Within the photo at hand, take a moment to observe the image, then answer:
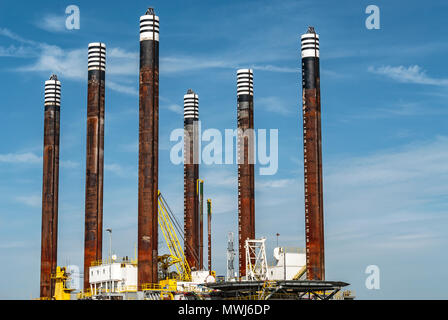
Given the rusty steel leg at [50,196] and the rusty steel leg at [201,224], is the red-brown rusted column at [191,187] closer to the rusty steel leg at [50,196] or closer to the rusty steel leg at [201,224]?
the rusty steel leg at [201,224]

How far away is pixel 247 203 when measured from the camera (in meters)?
135

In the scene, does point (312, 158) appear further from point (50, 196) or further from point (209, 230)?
point (50, 196)

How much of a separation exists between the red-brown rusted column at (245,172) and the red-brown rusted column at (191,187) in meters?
8.85

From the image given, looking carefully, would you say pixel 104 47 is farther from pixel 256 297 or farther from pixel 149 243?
pixel 256 297

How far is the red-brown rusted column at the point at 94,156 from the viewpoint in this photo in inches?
5005

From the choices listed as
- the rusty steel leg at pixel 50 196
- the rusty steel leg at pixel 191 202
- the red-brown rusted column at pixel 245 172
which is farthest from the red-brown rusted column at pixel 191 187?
the rusty steel leg at pixel 50 196

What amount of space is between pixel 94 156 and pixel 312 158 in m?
32.5

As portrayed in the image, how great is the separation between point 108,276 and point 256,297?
882 inches

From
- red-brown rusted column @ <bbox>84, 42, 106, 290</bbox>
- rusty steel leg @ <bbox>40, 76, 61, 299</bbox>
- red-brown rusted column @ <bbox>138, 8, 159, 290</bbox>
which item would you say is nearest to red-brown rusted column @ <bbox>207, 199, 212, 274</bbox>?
red-brown rusted column @ <bbox>84, 42, 106, 290</bbox>

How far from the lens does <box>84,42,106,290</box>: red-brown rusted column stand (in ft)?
417

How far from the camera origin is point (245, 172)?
136 meters

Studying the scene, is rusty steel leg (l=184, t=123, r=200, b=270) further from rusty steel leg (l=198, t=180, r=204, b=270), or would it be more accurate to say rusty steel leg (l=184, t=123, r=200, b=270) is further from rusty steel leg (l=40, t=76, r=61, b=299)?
rusty steel leg (l=40, t=76, r=61, b=299)
